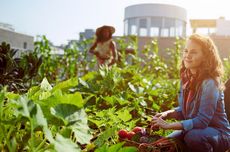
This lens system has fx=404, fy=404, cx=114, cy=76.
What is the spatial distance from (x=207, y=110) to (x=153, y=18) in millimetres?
25580

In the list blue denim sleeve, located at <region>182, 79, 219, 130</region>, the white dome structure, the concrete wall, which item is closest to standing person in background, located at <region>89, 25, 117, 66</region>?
blue denim sleeve, located at <region>182, 79, 219, 130</region>

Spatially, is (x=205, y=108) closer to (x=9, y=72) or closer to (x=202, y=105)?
(x=202, y=105)

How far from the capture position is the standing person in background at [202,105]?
1.72m

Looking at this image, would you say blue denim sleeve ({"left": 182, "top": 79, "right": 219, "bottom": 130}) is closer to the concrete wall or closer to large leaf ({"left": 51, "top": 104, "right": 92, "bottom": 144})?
large leaf ({"left": 51, "top": 104, "right": 92, "bottom": 144})

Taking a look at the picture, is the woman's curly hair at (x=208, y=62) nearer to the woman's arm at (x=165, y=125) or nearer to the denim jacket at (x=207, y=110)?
the denim jacket at (x=207, y=110)

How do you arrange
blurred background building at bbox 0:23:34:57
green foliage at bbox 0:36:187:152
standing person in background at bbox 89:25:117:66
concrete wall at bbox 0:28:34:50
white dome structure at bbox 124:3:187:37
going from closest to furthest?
green foliage at bbox 0:36:187:152 → standing person in background at bbox 89:25:117:66 → concrete wall at bbox 0:28:34:50 → blurred background building at bbox 0:23:34:57 → white dome structure at bbox 124:3:187:37

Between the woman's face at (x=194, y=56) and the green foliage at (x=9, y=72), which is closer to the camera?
the woman's face at (x=194, y=56)

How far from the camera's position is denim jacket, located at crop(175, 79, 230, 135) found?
172cm

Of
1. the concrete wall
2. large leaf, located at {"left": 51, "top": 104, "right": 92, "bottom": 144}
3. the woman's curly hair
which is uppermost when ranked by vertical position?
the woman's curly hair

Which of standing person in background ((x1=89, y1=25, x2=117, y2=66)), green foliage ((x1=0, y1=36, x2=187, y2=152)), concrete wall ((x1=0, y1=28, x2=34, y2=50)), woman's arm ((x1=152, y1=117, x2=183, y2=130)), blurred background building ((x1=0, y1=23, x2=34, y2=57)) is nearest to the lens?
green foliage ((x1=0, y1=36, x2=187, y2=152))

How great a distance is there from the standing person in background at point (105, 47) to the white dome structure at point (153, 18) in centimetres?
1982

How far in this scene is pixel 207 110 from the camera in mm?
1715

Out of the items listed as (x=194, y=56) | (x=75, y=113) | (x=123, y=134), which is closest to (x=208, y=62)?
(x=194, y=56)

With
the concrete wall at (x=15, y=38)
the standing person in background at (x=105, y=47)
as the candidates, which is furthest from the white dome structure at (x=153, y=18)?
the standing person in background at (x=105, y=47)
